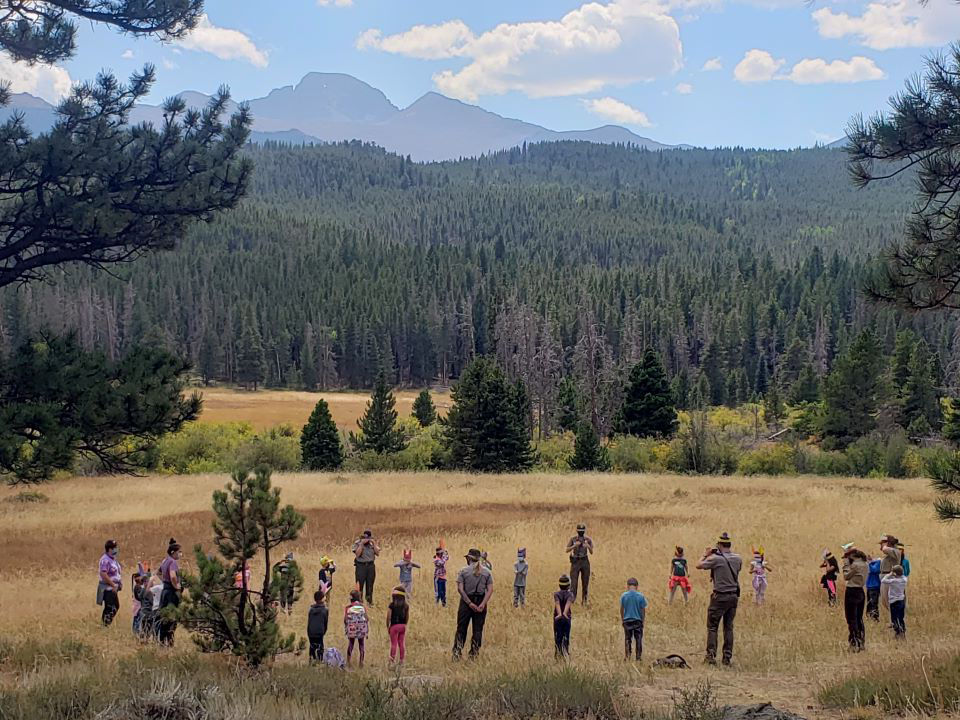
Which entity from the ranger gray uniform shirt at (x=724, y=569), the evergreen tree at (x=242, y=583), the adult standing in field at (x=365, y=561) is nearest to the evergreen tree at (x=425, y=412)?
the adult standing in field at (x=365, y=561)

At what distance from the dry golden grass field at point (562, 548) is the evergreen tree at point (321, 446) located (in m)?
5.04

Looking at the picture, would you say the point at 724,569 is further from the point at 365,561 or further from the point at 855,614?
the point at 365,561

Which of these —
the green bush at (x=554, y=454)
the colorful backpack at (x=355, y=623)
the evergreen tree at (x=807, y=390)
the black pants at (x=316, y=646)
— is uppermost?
the evergreen tree at (x=807, y=390)

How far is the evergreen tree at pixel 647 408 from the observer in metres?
44.0

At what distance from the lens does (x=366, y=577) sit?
15.7m

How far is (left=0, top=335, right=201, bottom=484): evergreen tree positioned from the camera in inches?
411

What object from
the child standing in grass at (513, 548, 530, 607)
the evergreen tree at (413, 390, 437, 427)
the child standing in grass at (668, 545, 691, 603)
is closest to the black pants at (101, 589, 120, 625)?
the child standing in grass at (513, 548, 530, 607)

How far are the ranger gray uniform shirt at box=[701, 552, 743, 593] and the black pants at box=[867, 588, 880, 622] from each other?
4458mm

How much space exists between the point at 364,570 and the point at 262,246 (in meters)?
162

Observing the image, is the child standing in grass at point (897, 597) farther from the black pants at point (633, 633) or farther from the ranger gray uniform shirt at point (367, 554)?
the ranger gray uniform shirt at point (367, 554)

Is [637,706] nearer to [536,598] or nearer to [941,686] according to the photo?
[941,686]

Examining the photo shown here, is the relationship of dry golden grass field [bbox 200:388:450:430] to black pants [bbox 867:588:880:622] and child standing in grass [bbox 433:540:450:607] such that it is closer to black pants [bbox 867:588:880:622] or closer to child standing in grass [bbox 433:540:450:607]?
child standing in grass [bbox 433:540:450:607]

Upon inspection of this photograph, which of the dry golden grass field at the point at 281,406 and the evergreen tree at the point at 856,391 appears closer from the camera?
the evergreen tree at the point at 856,391

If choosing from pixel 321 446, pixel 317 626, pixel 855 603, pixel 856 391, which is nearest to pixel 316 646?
pixel 317 626
